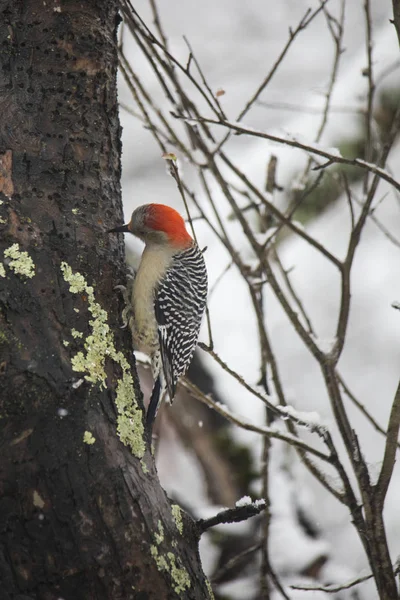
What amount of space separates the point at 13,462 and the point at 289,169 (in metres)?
4.99

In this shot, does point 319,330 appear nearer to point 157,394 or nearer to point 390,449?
point 157,394

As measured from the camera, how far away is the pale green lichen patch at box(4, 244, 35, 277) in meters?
1.95

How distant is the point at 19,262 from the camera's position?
1.96 m

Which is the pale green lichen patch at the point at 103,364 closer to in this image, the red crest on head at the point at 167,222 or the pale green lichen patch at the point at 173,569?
the pale green lichen patch at the point at 173,569

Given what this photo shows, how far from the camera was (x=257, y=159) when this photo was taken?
21.9 ft

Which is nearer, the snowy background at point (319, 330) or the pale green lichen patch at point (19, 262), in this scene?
the pale green lichen patch at point (19, 262)

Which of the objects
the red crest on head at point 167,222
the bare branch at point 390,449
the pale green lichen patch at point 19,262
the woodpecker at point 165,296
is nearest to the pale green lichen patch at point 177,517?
the bare branch at point 390,449

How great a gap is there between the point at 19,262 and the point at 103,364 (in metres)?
0.37

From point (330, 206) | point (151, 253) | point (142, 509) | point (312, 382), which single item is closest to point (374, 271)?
point (330, 206)

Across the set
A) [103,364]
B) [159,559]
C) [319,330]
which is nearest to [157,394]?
[103,364]

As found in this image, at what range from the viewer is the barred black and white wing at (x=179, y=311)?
3.25 metres

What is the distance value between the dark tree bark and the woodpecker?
0.80 m

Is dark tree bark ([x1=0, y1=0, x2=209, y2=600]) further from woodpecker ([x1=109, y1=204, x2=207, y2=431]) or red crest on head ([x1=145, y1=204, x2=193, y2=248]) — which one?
red crest on head ([x1=145, y1=204, x2=193, y2=248])

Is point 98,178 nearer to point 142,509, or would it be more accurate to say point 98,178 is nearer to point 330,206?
point 142,509
